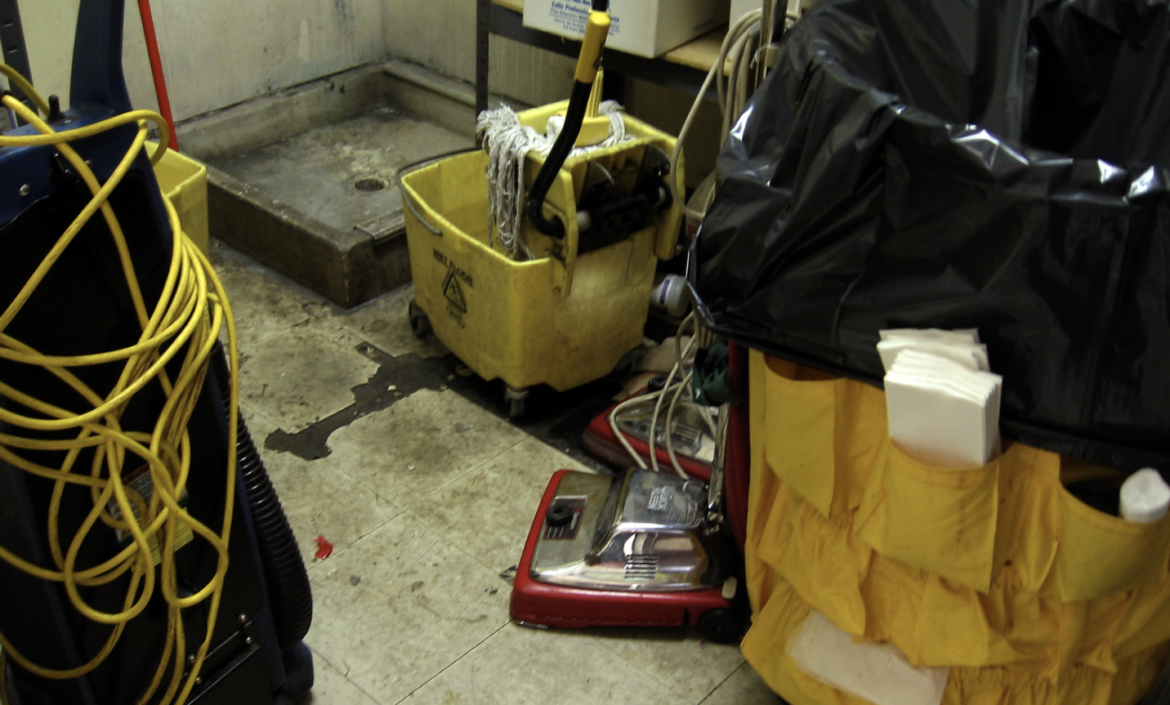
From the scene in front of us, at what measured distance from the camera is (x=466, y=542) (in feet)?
5.61

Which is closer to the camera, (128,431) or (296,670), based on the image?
(128,431)

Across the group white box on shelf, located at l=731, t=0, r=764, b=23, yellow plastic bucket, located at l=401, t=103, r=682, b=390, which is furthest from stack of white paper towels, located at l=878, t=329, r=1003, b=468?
white box on shelf, located at l=731, t=0, r=764, b=23

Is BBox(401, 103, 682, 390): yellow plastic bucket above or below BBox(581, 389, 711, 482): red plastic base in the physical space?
above

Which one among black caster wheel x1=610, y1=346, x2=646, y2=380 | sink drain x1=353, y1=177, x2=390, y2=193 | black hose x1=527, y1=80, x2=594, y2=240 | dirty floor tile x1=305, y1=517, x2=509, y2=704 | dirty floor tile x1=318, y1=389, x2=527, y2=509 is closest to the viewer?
dirty floor tile x1=305, y1=517, x2=509, y2=704

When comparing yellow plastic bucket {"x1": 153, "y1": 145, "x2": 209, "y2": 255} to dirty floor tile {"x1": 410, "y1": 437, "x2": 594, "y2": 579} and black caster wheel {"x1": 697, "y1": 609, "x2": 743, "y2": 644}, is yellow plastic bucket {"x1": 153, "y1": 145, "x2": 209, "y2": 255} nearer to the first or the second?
dirty floor tile {"x1": 410, "y1": 437, "x2": 594, "y2": 579}

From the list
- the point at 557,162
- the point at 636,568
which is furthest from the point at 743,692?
the point at 557,162

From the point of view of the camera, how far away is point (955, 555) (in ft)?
3.39

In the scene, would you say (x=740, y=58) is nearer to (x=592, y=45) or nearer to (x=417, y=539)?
(x=592, y=45)

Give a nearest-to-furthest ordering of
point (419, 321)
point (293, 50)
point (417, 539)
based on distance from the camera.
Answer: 1. point (417, 539)
2. point (419, 321)
3. point (293, 50)

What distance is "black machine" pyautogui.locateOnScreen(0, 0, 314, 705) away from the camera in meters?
0.87

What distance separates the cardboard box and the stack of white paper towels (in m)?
1.04

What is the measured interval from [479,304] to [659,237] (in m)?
0.38

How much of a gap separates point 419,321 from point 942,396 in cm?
146

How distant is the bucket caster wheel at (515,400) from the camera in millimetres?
1938
